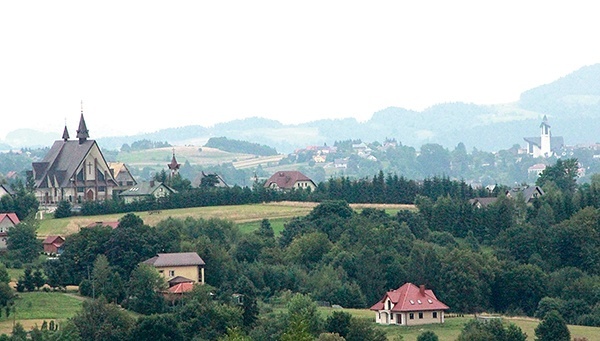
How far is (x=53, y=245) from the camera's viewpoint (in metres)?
86.9

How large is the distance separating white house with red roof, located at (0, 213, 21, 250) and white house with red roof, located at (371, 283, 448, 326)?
994 inches

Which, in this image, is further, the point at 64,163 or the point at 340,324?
the point at 64,163

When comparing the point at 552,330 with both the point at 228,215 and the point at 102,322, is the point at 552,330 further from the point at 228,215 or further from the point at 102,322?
the point at 228,215

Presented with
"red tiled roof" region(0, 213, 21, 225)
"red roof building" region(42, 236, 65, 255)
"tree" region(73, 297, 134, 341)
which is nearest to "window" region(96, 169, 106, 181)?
"red tiled roof" region(0, 213, 21, 225)

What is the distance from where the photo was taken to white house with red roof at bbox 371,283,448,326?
70.8 meters

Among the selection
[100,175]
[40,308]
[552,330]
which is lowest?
[552,330]

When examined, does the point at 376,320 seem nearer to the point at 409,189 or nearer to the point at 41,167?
the point at 409,189

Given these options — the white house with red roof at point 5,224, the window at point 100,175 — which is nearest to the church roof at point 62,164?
the window at point 100,175

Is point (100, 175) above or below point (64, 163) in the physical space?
below

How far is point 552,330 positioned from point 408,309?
9467mm

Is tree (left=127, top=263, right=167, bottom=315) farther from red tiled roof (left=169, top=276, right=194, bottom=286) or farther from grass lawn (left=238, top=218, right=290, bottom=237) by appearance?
grass lawn (left=238, top=218, right=290, bottom=237)

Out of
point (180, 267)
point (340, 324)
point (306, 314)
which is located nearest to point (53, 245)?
point (180, 267)

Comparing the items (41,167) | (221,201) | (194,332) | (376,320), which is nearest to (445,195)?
(221,201)

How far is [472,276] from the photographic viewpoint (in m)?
78.7
